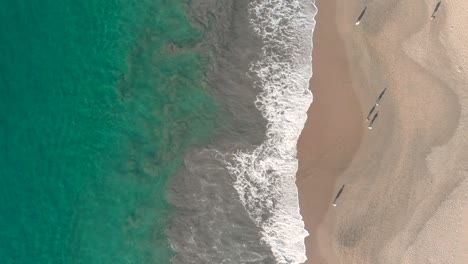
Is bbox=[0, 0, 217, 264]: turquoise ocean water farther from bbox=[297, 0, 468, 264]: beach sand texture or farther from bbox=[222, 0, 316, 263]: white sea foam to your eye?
bbox=[297, 0, 468, 264]: beach sand texture

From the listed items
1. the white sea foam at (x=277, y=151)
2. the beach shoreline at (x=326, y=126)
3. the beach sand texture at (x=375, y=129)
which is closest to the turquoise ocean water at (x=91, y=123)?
the white sea foam at (x=277, y=151)

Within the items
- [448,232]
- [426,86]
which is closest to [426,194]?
[448,232]

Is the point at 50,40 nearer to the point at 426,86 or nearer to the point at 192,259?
the point at 192,259

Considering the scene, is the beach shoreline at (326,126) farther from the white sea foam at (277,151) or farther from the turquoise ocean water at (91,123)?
the turquoise ocean water at (91,123)

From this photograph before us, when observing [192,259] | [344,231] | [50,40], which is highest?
[50,40]

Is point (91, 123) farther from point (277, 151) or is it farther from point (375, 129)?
point (375, 129)

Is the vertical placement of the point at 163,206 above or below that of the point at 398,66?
below

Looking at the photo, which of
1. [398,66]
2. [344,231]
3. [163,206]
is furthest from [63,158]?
[398,66]
